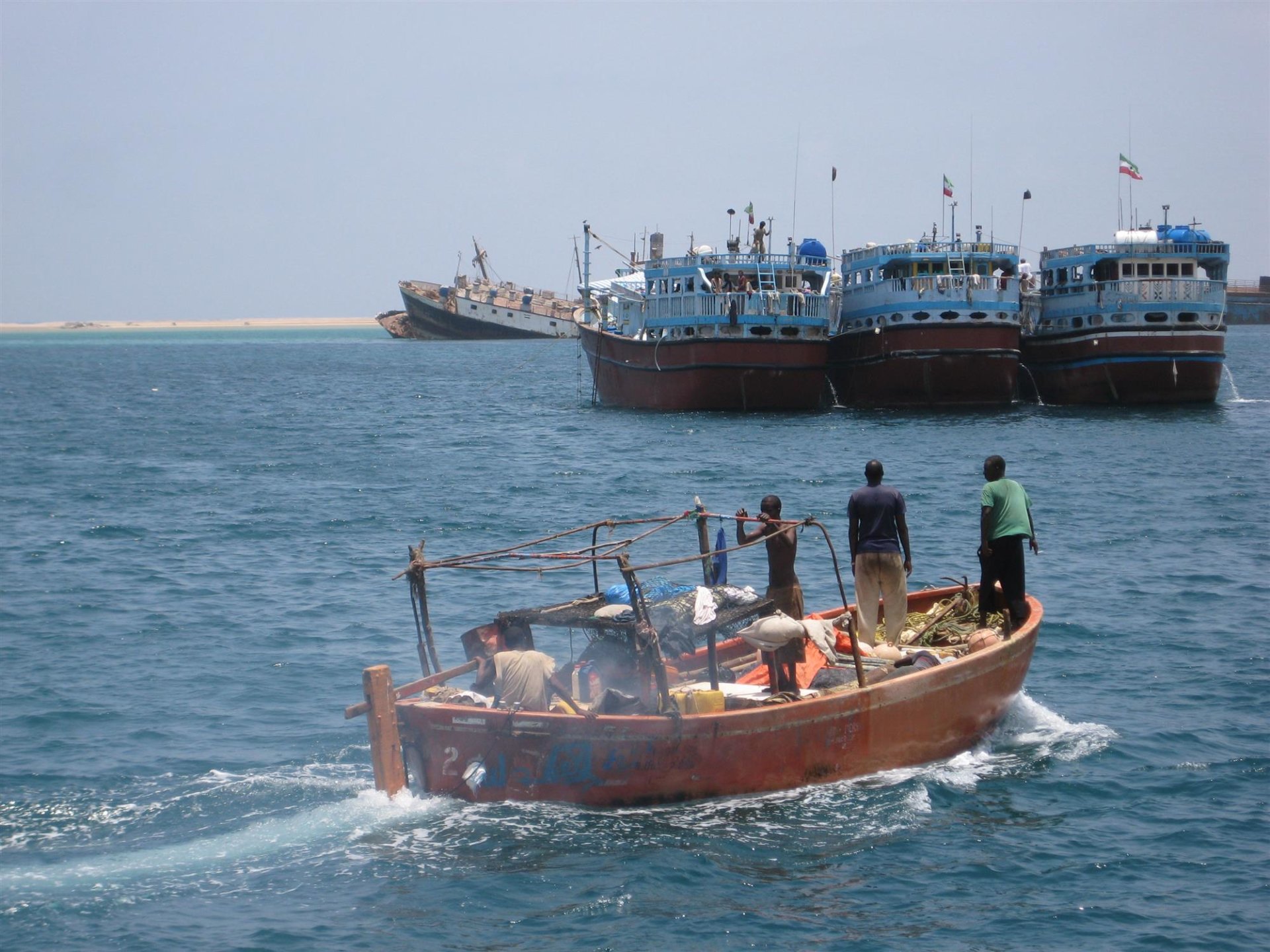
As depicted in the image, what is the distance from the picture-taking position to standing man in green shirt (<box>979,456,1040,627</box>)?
13117 mm

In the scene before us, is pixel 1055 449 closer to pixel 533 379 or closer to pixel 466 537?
A: pixel 466 537

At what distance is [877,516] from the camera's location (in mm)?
13227

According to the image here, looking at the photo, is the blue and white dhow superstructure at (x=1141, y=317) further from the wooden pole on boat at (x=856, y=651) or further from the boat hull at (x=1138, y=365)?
the wooden pole on boat at (x=856, y=651)

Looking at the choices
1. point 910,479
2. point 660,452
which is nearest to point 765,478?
point 910,479

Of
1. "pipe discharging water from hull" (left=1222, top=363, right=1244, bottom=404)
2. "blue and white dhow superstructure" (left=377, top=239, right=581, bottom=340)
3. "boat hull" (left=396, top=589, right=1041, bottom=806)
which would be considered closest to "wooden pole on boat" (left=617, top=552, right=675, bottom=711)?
"boat hull" (left=396, top=589, right=1041, bottom=806)

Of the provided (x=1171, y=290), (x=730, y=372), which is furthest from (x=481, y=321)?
(x=1171, y=290)

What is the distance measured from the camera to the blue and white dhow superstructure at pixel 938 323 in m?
46.2

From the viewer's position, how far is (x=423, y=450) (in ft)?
138

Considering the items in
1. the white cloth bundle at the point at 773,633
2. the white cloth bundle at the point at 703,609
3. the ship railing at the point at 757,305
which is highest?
the ship railing at the point at 757,305

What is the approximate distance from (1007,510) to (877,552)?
4.43 ft

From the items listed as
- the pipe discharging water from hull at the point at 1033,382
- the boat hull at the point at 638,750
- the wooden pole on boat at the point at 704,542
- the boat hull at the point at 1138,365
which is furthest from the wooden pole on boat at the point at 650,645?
the pipe discharging water from hull at the point at 1033,382

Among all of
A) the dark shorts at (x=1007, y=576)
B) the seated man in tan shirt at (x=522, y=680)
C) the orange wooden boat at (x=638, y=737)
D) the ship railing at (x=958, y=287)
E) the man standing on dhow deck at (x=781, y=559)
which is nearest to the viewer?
the orange wooden boat at (x=638, y=737)

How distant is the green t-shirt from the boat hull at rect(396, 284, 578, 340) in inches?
4576

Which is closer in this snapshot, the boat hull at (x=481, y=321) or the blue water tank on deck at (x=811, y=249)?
the blue water tank on deck at (x=811, y=249)
